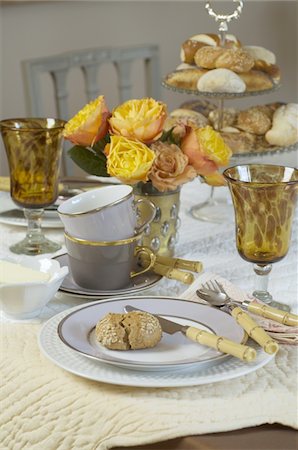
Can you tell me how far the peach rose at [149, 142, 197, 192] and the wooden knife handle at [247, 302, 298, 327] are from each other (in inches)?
11.2

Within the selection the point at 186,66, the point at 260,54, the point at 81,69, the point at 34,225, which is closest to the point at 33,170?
the point at 34,225

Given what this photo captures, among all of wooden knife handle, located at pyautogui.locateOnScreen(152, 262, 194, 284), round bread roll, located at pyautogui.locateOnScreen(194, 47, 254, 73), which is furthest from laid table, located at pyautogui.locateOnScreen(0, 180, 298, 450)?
round bread roll, located at pyautogui.locateOnScreen(194, 47, 254, 73)

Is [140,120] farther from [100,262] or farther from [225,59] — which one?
[225,59]

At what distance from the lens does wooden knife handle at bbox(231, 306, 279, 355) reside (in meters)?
0.94

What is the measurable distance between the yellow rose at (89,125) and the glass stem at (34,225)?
170 mm

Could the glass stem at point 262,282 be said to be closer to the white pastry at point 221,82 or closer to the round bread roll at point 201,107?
the white pastry at point 221,82

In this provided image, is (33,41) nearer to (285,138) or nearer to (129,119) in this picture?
(285,138)

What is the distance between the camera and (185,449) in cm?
85

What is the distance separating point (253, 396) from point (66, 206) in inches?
16.7

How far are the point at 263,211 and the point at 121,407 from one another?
13.2 inches

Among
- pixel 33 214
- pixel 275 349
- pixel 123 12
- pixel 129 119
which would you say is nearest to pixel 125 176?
pixel 129 119

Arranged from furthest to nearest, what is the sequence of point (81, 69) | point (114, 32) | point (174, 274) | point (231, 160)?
point (114, 32), point (81, 69), point (231, 160), point (174, 274)

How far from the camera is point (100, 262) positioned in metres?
1.18

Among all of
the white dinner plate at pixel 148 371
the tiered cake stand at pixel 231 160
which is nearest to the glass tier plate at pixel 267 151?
the tiered cake stand at pixel 231 160
